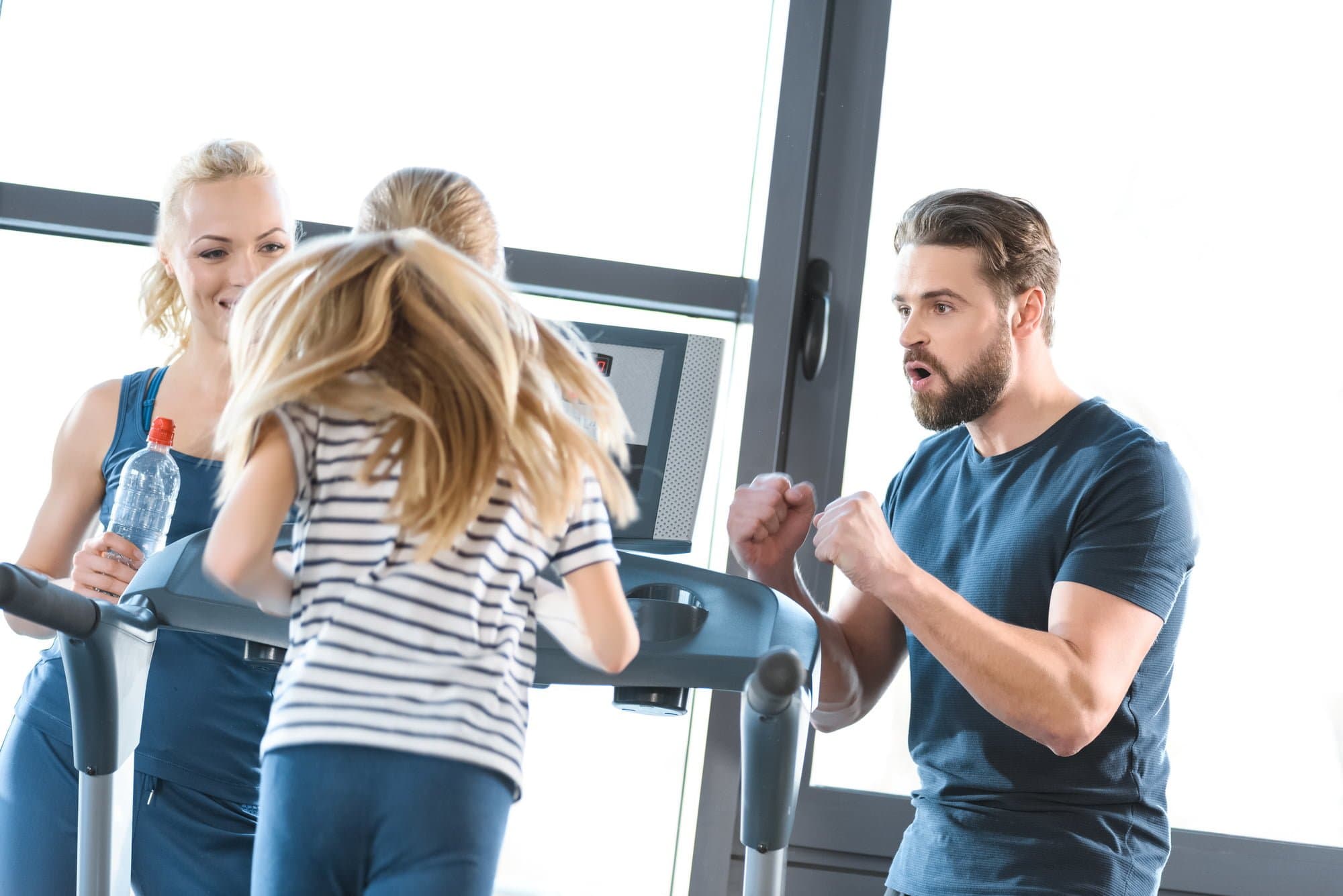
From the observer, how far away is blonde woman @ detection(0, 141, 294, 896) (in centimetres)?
150

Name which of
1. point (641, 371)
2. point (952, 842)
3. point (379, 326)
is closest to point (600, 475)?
point (379, 326)

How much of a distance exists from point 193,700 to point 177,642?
0.08 meters

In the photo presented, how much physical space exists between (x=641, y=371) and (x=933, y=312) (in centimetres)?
46

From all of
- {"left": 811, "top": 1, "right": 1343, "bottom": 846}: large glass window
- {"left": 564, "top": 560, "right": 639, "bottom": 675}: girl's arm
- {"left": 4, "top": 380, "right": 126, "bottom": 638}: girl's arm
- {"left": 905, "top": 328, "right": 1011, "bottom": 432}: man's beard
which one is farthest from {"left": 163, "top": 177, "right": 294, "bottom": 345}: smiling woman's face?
{"left": 811, "top": 1, "right": 1343, "bottom": 846}: large glass window

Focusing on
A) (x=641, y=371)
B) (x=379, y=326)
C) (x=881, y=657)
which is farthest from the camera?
(x=881, y=657)

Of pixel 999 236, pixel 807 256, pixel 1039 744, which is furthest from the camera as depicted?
pixel 807 256

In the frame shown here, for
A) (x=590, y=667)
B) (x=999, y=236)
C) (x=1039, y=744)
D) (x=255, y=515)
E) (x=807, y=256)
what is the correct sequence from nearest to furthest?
1. (x=255, y=515)
2. (x=590, y=667)
3. (x=1039, y=744)
4. (x=999, y=236)
5. (x=807, y=256)

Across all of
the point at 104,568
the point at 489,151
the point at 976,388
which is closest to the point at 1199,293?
the point at 976,388

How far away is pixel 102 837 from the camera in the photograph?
124 cm

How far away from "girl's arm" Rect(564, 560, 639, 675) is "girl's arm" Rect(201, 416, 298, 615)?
0.84 ft

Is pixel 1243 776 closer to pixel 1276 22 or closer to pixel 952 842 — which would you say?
pixel 952 842

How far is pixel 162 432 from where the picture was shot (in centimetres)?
147

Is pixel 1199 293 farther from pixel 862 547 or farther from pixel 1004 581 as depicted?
pixel 862 547

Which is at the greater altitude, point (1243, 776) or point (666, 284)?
point (666, 284)
